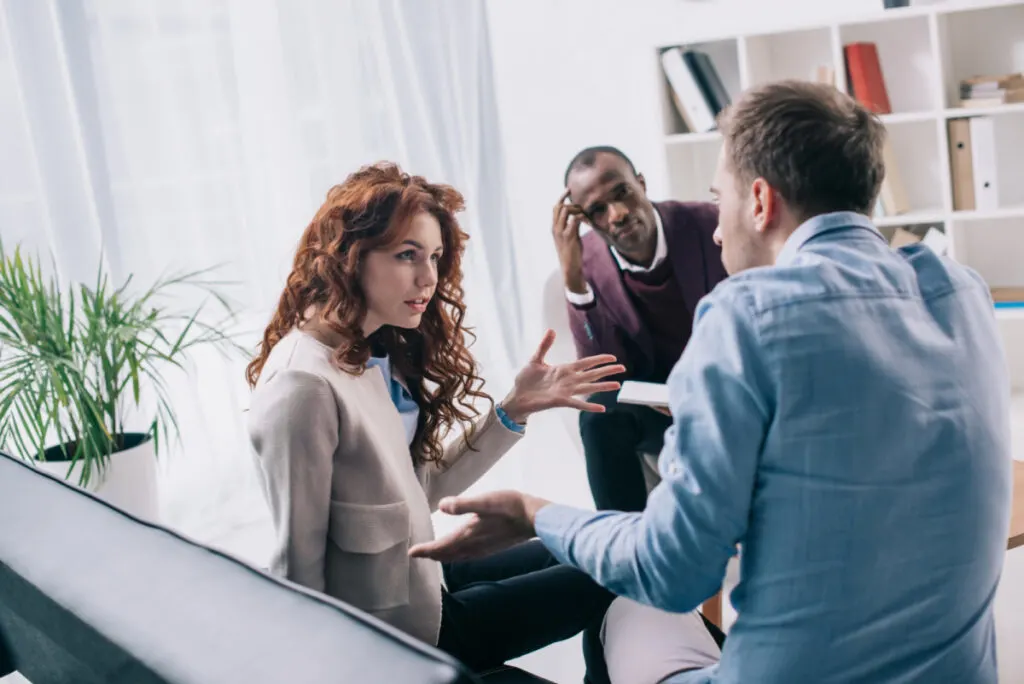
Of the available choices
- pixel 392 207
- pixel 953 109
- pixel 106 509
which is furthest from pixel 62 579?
pixel 953 109

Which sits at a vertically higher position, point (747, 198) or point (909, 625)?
point (747, 198)

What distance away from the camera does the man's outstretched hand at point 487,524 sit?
1.13 meters

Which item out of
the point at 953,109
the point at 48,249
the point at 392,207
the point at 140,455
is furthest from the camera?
the point at 953,109

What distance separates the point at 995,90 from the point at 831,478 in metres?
3.20

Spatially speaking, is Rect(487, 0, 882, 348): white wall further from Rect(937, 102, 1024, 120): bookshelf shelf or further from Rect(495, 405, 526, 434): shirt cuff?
Rect(495, 405, 526, 434): shirt cuff

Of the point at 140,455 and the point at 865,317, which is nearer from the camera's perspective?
the point at 865,317

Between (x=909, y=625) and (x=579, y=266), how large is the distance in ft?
6.53

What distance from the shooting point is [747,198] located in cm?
109

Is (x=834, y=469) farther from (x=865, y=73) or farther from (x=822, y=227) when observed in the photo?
(x=865, y=73)

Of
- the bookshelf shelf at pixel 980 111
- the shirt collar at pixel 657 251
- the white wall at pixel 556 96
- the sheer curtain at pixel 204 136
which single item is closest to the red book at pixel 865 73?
the bookshelf shelf at pixel 980 111

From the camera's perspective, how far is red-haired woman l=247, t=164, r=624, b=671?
135 cm

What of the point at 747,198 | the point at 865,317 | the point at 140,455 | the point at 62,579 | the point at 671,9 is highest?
the point at 671,9

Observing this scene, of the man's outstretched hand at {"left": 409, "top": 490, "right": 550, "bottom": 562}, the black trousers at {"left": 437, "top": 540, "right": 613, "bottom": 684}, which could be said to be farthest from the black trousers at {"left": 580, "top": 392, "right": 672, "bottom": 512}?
the man's outstretched hand at {"left": 409, "top": 490, "right": 550, "bottom": 562}

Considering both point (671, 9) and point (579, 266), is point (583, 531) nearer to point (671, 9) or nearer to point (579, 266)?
point (579, 266)
